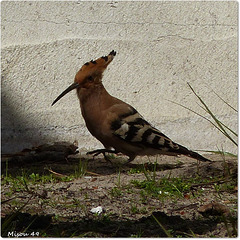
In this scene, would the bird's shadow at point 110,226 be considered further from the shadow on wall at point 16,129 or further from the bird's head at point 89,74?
the shadow on wall at point 16,129

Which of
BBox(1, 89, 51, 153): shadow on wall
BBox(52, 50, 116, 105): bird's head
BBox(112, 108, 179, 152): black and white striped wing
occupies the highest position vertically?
BBox(52, 50, 116, 105): bird's head

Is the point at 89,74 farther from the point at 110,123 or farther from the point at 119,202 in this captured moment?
the point at 119,202

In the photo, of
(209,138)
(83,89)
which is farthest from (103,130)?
(209,138)

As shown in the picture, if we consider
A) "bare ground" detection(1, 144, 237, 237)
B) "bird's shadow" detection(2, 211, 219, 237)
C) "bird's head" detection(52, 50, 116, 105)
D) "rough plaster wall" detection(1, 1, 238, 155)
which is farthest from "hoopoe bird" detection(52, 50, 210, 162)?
"bird's shadow" detection(2, 211, 219, 237)

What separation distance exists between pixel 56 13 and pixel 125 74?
774 mm

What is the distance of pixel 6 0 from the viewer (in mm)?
4664

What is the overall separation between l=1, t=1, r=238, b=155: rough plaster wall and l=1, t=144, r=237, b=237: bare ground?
687 mm

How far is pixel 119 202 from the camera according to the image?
2.93m

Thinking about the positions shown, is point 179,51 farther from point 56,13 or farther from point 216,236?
point 216,236

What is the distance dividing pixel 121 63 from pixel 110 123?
954 millimetres

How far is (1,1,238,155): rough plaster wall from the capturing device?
4.60 m

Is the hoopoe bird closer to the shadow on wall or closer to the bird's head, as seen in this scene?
the bird's head

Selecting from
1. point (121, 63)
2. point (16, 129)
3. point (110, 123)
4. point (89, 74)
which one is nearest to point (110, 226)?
point (110, 123)

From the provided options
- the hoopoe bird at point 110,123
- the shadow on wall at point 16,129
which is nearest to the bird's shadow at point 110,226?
the hoopoe bird at point 110,123
